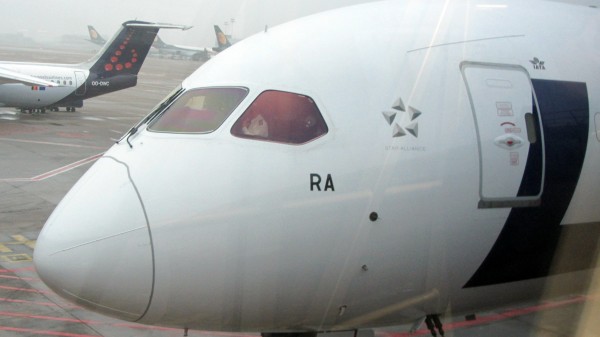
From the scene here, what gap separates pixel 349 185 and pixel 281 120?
804 millimetres

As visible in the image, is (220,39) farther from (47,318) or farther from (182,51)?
(47,318)

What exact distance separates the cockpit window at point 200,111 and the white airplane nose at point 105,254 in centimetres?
70

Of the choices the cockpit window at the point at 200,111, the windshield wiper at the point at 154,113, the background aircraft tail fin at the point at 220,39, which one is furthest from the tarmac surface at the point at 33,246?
the background aircraft tail fin at the point at 220,39

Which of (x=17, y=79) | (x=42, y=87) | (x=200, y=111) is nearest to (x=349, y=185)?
(x=200, y=111)

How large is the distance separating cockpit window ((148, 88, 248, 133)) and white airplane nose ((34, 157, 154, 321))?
698mm

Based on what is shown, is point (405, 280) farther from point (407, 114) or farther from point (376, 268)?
point (407, 114)

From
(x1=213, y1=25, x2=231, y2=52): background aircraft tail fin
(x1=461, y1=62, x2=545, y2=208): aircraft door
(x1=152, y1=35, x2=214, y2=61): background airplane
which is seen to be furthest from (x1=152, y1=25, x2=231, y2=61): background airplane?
(x1=461, y1=62, x2=545, y2=208): aircraft door

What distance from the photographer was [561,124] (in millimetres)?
6770

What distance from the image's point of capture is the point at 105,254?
5535mm

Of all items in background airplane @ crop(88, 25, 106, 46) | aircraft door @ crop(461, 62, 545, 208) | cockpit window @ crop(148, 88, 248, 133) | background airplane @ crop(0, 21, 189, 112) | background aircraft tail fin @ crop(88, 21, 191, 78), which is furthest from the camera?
background airplane @ crop(88, 25, 106, 46)

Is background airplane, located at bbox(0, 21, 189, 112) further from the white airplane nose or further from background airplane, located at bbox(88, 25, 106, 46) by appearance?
background airplane, located at bbox(88, 25, 106, 46)

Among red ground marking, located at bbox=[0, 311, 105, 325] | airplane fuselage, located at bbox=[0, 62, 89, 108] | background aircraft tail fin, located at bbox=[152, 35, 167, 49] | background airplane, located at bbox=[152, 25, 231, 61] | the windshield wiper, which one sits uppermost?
background aircraft tail fin, located at bbox=[152, 35, 167, 49]

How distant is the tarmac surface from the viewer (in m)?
10.3

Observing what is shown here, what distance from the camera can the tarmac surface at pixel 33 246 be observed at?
10289mm
